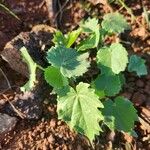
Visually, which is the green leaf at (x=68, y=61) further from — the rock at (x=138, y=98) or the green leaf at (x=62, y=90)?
the rock at (x=138, y=98)

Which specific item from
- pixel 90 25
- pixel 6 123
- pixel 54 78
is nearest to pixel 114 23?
pixel 90 25

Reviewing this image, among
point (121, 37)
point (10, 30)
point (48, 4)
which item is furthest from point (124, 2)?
point (10, 30)

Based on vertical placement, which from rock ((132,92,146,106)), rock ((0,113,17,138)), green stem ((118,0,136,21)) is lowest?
rock ((132,92,146,106))

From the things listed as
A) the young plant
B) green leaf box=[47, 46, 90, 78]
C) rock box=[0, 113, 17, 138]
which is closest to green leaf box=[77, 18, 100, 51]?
the young plant

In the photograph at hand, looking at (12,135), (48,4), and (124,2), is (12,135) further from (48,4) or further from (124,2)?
(124,2)

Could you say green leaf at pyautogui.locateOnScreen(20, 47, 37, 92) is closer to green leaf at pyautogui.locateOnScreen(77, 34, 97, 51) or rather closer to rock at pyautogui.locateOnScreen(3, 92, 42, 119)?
rock at pyautogui.locateOnScreen(3, 92, 42, 119)

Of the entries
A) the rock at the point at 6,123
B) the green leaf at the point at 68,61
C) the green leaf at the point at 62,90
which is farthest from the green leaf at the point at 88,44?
the rock at the point at 6,123
